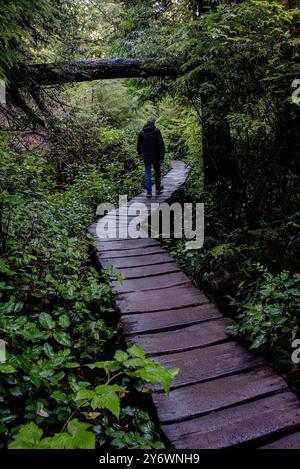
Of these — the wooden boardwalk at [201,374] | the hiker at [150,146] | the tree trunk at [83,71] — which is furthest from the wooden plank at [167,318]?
the hiker at [150,146]

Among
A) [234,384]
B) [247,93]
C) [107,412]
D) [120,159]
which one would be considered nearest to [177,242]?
[247,93]

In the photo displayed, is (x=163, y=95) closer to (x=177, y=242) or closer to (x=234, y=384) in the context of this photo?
(x=177, y=242)

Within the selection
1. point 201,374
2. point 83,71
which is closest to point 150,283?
point 201,374

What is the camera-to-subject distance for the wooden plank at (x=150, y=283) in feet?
15.7

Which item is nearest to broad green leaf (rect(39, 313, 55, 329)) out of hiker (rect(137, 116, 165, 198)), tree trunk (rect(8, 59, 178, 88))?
tree trunk (rect(8, 59, 178, 88))

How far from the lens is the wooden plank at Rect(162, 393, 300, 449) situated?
96.7 inches

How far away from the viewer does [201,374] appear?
10.3 feet

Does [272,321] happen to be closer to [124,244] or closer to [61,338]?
[61,338]

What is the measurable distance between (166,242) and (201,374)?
14.3 ft

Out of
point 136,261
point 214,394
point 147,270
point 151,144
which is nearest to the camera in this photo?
point 214,394

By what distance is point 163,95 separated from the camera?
8.16 meters

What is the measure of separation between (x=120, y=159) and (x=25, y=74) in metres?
8.26

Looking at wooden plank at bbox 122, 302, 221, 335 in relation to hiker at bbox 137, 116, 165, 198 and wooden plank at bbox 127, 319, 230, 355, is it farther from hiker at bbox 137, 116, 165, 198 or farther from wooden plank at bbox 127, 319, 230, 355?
hiker at bbox 137, 116, 165, 198
